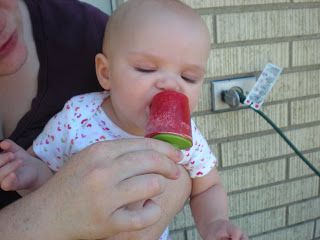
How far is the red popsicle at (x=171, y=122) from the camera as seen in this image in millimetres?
769

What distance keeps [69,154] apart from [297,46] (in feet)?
4.22

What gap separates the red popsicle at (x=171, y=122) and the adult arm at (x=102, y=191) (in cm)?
3

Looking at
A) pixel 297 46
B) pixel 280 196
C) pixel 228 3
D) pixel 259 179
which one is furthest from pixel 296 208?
pixel 228 3

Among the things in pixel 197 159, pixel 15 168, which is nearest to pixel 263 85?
pixel 197 159

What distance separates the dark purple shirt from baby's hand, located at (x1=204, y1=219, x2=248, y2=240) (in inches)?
20.5

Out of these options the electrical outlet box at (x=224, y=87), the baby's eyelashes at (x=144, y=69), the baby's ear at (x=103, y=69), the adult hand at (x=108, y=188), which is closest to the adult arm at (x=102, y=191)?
the adult hand at (x=108, y=188)

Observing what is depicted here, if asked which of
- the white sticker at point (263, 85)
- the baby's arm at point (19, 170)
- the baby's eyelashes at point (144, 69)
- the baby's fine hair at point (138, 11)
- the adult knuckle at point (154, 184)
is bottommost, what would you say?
the white sticker at point (263, 85)

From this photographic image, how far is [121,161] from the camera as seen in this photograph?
71 cm

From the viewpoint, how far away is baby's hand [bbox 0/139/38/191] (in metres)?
0.88

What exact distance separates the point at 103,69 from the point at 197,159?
37 cm

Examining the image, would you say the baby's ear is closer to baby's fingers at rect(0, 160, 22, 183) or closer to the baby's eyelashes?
the baby's eyelashes

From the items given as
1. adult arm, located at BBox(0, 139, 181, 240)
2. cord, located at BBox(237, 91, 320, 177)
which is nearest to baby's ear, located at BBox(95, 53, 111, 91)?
adult arm, located at BBox(0, 139, 181, 240)

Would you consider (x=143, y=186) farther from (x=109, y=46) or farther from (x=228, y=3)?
(x=228, y=3)

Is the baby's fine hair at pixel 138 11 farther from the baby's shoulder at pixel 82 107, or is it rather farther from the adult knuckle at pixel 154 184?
the adult knuckle at pixel 154 184
